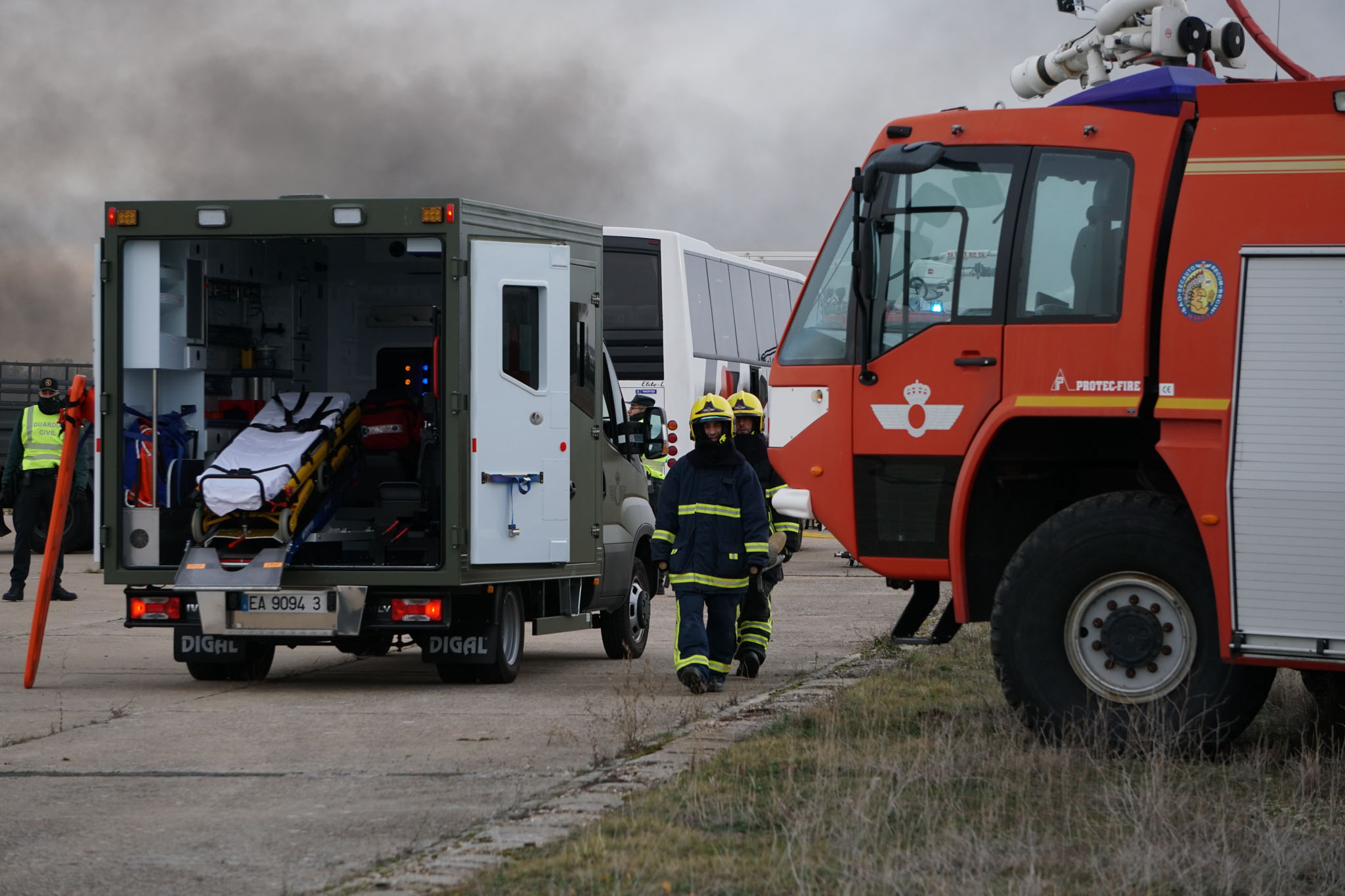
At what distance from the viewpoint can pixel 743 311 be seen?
25484 millimetres

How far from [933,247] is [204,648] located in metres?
5.42

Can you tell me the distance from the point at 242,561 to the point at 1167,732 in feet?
18.7

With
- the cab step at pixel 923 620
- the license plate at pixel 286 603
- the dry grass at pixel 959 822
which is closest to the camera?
the dry grass at pixel 959 822

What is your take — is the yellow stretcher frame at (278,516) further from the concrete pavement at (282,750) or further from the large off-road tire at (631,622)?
the large off-road tire at (631,622)

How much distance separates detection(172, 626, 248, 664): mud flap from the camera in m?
10.8

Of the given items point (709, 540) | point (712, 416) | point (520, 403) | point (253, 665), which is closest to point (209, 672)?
point (253, 665)

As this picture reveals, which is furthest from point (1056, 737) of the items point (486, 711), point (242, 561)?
point (242, 561)

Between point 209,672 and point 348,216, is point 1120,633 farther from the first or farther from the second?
point 209,672

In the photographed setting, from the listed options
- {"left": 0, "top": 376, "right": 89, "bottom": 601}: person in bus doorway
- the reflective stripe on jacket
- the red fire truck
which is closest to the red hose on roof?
the red fire truck

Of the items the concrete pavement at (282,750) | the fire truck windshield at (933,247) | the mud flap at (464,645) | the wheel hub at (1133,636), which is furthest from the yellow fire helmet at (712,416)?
the wheel hub at (1133,636)

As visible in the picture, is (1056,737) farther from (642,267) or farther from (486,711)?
(642,267)

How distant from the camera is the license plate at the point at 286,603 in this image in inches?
404

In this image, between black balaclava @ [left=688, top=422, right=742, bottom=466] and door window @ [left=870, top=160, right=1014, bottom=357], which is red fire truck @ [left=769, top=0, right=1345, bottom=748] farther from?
black balaclava @ [left=688, top=422, right=742, bottom=466]

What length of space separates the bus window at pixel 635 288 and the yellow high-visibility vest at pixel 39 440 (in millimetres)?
7956
